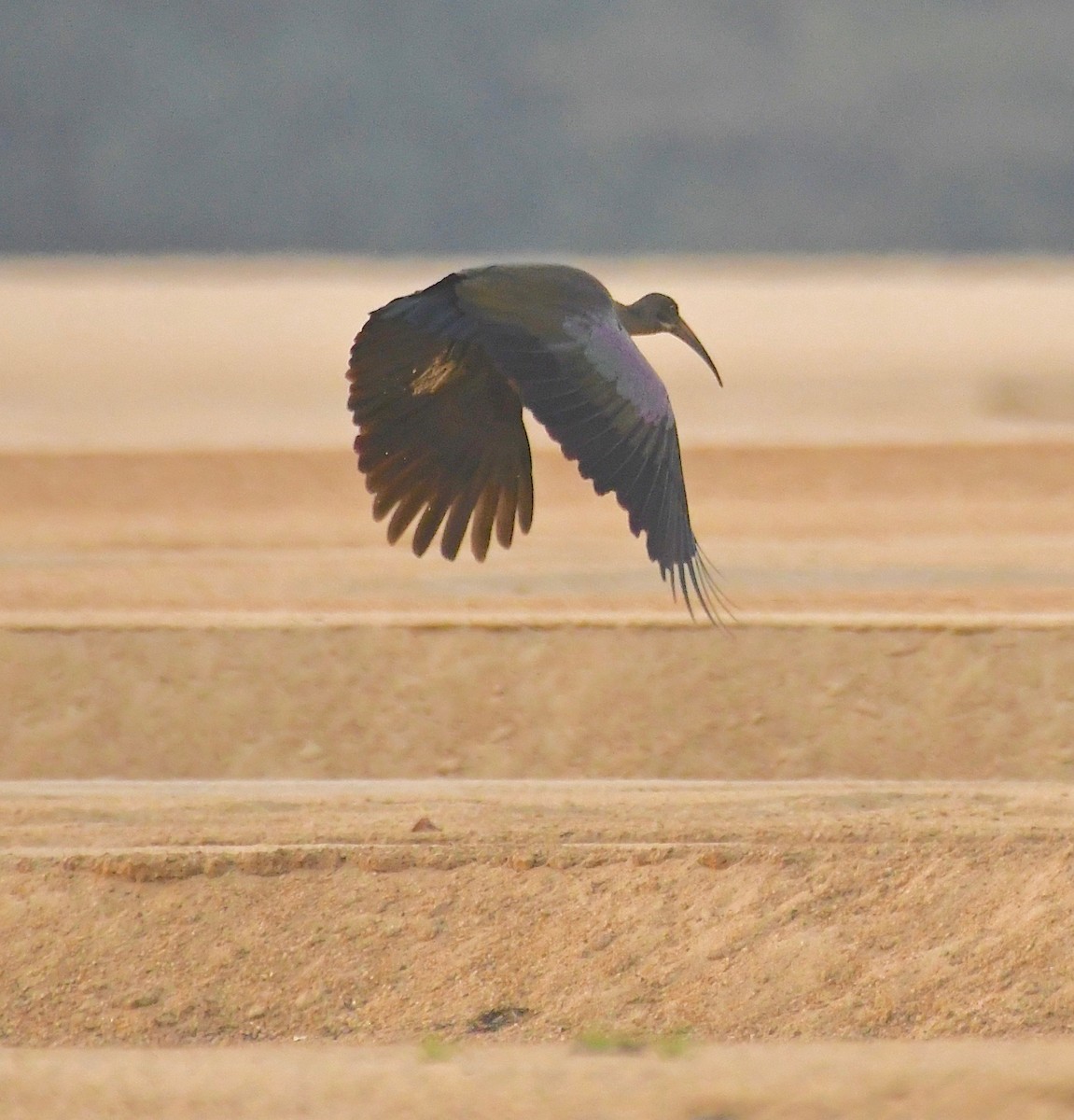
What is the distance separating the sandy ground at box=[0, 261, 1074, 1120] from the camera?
5.43m

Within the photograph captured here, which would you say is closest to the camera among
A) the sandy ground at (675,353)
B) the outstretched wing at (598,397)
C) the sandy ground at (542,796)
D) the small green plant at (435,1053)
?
the small green plant at (435,1053)

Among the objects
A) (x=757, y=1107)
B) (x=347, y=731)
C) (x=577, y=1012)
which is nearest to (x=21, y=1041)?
(x=577, y=1012)

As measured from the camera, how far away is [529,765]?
1004cm

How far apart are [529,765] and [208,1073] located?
16.1 ft

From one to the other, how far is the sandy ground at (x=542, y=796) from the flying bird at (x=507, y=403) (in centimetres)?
117

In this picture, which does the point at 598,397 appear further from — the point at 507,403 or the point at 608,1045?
the point at 608,1045

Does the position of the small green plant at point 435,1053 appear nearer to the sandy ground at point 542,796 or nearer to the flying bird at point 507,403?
the sandy ground at point 542,796

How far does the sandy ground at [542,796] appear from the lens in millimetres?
5434

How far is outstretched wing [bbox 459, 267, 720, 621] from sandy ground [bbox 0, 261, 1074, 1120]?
1.39 metres

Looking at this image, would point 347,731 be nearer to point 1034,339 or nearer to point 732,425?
point 732,425

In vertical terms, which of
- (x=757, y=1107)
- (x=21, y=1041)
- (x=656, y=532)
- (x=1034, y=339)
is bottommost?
(x=21, y=1041)

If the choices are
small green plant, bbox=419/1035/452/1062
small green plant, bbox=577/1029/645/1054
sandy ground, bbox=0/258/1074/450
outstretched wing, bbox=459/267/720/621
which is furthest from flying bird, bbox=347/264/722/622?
sandy ground, bbox=0/258/1074/450

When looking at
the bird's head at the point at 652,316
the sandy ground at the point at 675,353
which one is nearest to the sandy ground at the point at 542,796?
the bird's head at the point at 652,316

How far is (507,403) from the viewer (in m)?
6.83
